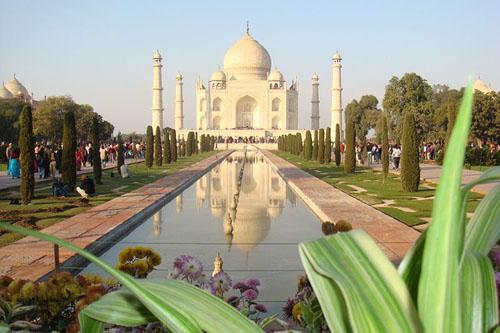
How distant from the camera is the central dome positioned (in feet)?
159

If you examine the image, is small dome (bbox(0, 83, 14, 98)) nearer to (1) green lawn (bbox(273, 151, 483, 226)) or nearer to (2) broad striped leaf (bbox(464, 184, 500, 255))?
(1) green lawn (bbox(273, 151, 483, 226))

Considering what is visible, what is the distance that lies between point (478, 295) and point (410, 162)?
361 inches

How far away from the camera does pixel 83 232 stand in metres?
5.43

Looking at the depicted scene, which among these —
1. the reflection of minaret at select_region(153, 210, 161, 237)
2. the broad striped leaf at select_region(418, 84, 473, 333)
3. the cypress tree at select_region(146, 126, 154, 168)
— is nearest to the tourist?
the cypress tree at select_region(146, 126, 154, 168)

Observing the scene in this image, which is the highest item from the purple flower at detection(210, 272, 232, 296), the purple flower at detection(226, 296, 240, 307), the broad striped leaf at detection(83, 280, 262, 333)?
the broad striped leaf at detection(83, 280, 262, 333)

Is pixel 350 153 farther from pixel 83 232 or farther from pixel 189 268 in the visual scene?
pixel 189 268

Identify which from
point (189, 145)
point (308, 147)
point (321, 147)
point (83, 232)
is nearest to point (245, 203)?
point (83, 232)

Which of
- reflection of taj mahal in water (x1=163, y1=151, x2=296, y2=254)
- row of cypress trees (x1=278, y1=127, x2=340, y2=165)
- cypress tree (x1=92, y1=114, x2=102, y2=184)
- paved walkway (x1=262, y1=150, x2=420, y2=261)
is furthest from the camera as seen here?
row of cypress trees (x1=278, y1=127, x2=340, y2=165)

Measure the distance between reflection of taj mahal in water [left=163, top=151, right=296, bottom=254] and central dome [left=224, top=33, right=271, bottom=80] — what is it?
3499cm

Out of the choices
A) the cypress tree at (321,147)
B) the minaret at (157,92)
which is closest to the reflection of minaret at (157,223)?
the cypress tree at (321,147)

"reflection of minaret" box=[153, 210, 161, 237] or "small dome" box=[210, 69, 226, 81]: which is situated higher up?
"small dome" box=[210, 69, 226, 81]

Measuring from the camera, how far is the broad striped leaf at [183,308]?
88 centimetres

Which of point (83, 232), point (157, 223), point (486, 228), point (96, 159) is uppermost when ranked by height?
point (486, 228)

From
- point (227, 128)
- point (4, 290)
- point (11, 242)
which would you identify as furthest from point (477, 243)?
point (227, 128)
